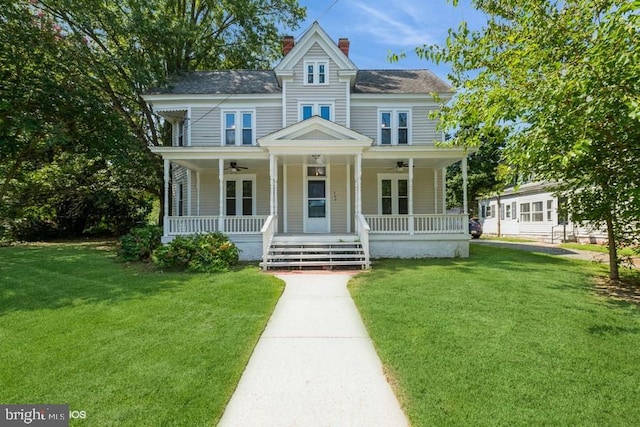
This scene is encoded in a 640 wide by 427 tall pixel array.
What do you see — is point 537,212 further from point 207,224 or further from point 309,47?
point 207,224

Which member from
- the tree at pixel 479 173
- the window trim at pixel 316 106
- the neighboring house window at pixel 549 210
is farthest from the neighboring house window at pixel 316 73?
the tree at pixel 479 173

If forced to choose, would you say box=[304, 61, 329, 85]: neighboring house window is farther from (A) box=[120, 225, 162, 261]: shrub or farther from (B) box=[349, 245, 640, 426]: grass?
(B) box=[349, 245, 640, 426]: grass

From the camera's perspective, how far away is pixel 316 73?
1370cm

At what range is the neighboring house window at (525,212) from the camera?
22028 mm

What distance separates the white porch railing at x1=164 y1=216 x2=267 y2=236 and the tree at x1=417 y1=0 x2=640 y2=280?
6.97 m

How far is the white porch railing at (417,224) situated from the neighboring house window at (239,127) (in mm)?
6506

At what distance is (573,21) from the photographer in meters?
5.64

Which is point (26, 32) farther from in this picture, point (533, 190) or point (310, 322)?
point (533, 190)

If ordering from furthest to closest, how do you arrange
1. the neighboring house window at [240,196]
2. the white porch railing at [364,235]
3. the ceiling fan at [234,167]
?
the neighboring house window at [240,196] < the ceiling fan at [234,167] < the white porch railing at [364,235]

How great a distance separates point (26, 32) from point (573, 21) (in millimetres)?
16553

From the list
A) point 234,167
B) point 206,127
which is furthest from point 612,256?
point 206,127

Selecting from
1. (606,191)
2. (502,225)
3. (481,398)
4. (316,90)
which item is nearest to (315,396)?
(481,398)

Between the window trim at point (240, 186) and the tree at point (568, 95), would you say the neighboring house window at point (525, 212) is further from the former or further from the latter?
the window trim at point (240, 186)

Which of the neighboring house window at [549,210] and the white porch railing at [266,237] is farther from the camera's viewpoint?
the neighboring house window at [549,210]
